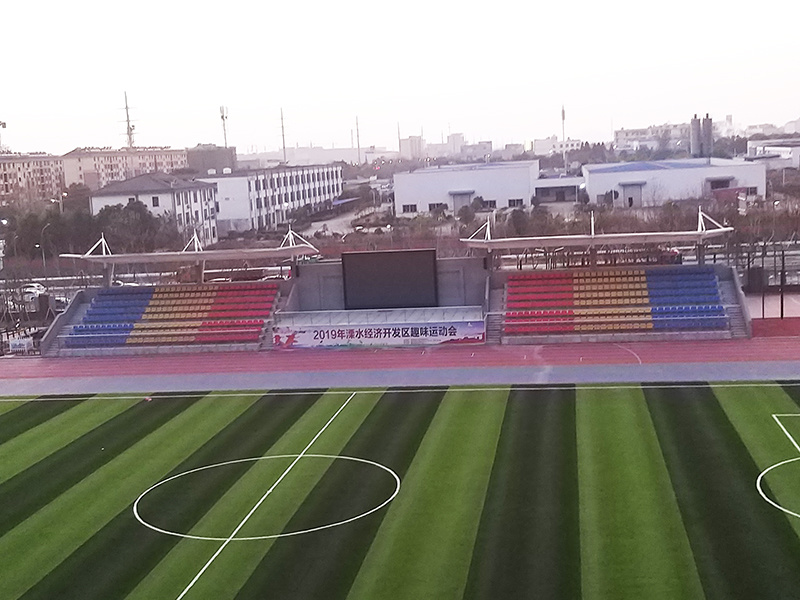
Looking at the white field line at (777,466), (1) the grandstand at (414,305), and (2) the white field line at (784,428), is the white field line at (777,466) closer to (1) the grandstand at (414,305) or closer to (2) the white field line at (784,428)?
(2) the white field line at (784,428)

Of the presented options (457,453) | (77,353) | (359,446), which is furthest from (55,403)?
(457,453)

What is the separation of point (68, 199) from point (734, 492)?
7822cm

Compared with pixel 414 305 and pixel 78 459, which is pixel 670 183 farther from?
pixel 78 459

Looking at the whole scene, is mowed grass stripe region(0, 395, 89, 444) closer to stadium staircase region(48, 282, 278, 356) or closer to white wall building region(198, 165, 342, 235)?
stadium staircase region(48, 282, 278, 356)

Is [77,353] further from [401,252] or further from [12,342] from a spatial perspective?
[401,252]

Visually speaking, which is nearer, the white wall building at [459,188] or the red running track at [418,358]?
the red running track at [418,358]

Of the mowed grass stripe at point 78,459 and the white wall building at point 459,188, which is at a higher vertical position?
the white wall building at point 459,188

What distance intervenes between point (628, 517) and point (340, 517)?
513cm

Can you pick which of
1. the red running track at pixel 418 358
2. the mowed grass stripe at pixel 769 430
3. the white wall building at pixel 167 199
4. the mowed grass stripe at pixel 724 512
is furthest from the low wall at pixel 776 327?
the white wall building at pixel 167 199

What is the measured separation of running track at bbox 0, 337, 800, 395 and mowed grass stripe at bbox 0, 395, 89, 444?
154cm

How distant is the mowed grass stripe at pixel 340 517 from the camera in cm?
1415

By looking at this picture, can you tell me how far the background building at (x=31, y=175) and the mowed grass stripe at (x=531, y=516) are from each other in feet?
365

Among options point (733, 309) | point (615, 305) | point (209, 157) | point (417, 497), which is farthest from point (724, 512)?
point (209, 157)

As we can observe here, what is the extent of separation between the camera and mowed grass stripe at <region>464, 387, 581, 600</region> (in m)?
13.7
